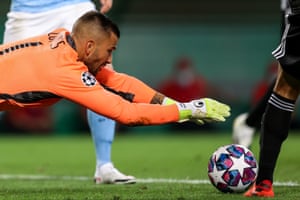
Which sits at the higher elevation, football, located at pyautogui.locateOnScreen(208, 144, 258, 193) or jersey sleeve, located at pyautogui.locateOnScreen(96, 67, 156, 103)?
jersey sleeve, located at pyautogui.locateOnScreen(96, 67, 156, 103)

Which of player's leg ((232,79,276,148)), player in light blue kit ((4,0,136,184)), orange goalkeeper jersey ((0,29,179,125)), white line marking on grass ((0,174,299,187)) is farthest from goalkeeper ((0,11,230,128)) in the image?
player's leg ((232,79,276,148))

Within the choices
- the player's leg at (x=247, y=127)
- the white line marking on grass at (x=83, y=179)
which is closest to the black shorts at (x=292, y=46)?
the white line marking on grass at (x=83, y=179)

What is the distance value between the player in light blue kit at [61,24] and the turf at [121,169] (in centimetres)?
28

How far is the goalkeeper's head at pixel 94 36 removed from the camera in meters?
5.82

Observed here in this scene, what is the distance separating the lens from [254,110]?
→ 8.45 m

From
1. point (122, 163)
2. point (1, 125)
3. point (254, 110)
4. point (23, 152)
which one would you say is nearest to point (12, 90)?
point (254, 110)

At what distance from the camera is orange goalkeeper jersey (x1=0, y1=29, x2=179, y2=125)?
18.4 ft

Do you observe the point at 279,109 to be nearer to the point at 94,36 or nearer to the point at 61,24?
the point at 94,36

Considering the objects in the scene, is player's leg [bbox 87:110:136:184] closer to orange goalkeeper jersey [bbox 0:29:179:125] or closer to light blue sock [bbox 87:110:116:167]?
light blue sock [bbox 87:110:116:167]

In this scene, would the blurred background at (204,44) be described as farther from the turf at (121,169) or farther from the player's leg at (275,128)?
the player's leg at (275,128)

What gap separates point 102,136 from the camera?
7293mm

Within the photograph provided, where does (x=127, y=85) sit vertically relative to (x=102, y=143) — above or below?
above

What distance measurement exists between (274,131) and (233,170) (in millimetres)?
449

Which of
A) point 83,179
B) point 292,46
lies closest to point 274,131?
point 292,46
